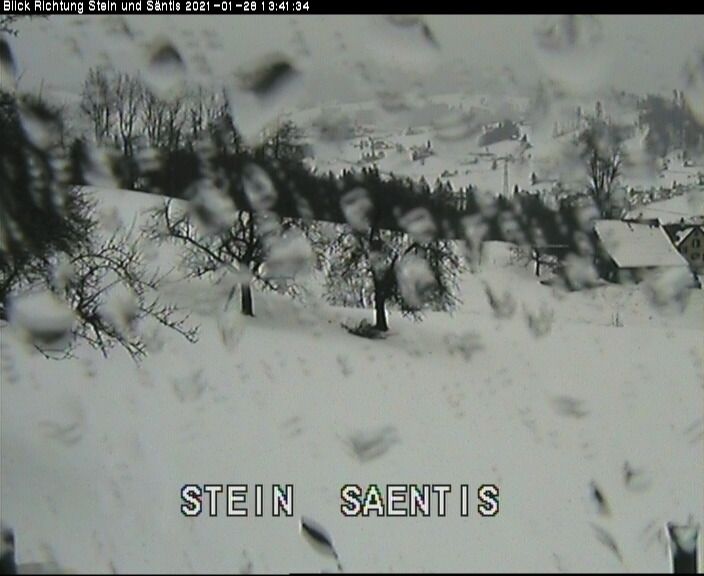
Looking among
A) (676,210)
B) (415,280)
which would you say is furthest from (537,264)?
(676,210)

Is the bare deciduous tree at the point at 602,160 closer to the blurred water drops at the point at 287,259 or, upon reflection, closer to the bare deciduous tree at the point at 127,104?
the blurred water drops at the point at 287,259

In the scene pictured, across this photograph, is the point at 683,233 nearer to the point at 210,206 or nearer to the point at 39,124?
the point at 210,206
